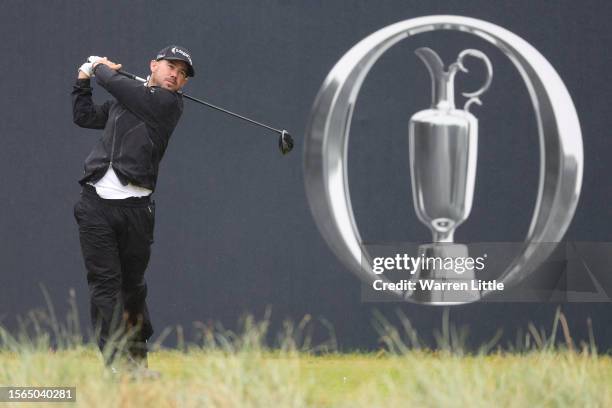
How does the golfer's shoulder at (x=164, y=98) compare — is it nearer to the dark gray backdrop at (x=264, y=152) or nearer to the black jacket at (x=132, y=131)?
the black jacket at (x=132, y=131)

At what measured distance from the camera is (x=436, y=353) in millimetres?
4312

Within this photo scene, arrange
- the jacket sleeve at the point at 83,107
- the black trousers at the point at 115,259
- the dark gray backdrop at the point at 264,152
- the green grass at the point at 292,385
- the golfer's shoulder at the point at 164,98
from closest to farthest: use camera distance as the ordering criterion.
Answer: the green grass at the point at 292,385 → the black trousers at the point at 115,259 → the golfer's shoulder at the point at 164,98 → the jacket sleeve at the point at 83,107 → the dark gray backdrop at the point at 264,152

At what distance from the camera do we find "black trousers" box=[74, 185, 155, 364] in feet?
11.8

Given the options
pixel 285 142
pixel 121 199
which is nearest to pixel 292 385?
pixel 121 199

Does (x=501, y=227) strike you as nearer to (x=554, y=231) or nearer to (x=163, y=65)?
(x=554, y=231)

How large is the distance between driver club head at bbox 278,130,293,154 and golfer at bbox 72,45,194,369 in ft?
2.01

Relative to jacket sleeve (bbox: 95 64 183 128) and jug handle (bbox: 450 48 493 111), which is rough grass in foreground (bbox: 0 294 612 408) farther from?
jug handle (bbox: 450 48 493 111)

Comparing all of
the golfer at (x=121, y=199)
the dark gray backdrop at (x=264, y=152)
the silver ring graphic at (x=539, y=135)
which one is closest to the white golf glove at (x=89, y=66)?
the golfer at (x=121, y=199)

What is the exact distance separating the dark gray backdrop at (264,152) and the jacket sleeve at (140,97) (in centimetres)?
70

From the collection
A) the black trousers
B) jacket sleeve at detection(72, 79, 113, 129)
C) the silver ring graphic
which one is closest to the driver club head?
the silver ring graphic

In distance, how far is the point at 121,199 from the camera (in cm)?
369

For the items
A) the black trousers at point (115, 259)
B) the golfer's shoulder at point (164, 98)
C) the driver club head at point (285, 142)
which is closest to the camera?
the black trousers at point (115, 259)

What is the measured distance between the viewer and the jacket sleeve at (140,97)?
3676 mm

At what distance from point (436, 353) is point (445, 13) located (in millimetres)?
1631
